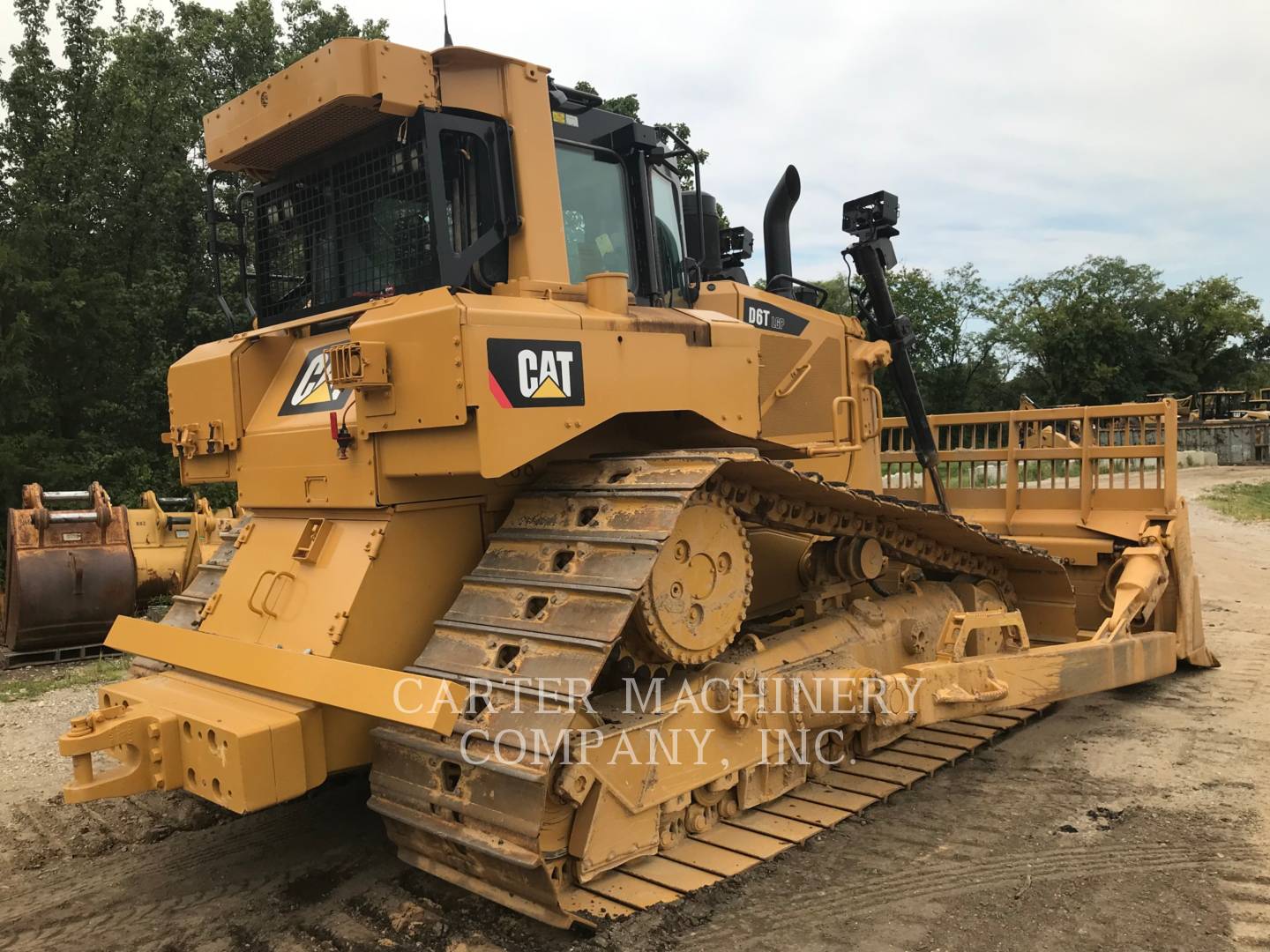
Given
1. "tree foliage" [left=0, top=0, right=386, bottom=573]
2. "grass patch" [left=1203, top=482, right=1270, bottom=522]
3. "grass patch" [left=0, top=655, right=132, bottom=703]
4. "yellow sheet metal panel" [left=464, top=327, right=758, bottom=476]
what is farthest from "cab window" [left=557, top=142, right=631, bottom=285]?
"grass patch" [left=1203, top=482, right=1270, bottom=522]

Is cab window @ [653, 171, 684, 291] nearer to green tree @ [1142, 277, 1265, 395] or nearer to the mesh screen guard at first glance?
the mesh screen guard

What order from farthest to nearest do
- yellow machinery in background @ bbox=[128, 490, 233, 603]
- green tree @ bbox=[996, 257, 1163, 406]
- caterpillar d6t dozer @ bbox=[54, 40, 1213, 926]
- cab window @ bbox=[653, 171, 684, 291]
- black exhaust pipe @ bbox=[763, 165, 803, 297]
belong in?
green tree @ bbox=[996, 257, 1163, 406], yellow machinery in background @ bbox=[128, 490, 233, 603], black exhaust pipe @ bbox=[763, 165, 803, 297], cab window @ bbox=[653, 171, 684, 291], caterpillar d6t dozer @ bbox=[54, 40, 1213, 926]

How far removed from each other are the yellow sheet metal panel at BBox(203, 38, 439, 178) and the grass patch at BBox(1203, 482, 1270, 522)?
17.5 m

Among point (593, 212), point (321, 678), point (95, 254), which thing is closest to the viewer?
point (321, 678)

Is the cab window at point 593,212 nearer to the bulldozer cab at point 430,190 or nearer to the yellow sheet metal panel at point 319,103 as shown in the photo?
the bulldozer cab at point 430,190

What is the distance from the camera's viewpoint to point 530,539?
3.81 m

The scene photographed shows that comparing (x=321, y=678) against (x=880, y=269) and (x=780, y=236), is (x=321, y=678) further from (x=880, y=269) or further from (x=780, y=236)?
(x=880, y=269)

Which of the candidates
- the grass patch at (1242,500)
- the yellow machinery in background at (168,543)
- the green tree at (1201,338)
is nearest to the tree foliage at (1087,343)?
the green tree at (1201,338)

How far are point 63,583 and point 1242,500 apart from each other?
2084cm

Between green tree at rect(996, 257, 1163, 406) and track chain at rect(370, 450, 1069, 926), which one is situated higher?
green tree at rect(996, 257, 1163, 406)

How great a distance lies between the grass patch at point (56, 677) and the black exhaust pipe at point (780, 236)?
599cm

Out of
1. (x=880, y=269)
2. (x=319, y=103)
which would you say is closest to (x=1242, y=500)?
(x=880, y=269)

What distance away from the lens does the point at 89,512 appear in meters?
9.22

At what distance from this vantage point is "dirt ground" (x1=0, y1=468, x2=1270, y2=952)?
11.7ft
